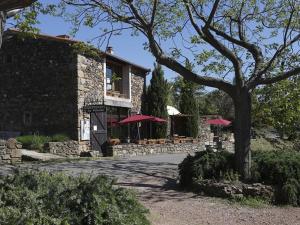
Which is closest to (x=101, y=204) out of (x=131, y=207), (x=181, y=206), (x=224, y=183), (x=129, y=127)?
(x=131, y=207)

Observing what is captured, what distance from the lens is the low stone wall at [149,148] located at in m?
24.8

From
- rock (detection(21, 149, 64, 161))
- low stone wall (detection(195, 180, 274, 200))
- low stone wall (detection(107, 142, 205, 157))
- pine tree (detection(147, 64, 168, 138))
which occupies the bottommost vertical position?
low stone wall (detection(195, 180, 274, 200))

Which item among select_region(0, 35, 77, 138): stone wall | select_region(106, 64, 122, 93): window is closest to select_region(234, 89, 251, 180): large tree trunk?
select_region(0, 35, 77, 138): stone wall

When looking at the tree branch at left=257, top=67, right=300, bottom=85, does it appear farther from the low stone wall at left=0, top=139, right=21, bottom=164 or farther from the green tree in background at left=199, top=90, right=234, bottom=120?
the green tree in background at left=199, top=90, right=234, bottom=120

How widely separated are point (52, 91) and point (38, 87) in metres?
0.91

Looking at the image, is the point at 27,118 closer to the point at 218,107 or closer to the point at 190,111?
the point at 190,111

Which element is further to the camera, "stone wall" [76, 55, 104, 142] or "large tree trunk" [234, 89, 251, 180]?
"stone wall" [76, 55, 104, 142]

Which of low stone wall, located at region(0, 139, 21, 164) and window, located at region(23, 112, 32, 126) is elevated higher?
window, located at region(23, 112, 32, 126)

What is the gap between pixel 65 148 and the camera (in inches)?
915

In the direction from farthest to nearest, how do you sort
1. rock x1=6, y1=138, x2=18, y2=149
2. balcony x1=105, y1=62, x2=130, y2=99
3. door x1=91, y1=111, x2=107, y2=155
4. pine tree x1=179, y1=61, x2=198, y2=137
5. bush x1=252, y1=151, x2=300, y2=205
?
pine tree x1=179, y1=61, x2=198, y2=137
balcony x1=105, y1=62, x2=130, y2=99
door x1=91, y1=111, x2=107, y2=155
rock x1=6, y1=138, x2=18, y2=149
bush x1=252, y1=151, x2=300, y2=205

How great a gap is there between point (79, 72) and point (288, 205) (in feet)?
53.2

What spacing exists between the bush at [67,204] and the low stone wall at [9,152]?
38.9 feet

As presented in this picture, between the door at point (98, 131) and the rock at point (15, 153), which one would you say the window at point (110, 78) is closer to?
the door at point (98, 131)

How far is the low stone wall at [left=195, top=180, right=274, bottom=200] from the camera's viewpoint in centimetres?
1109
